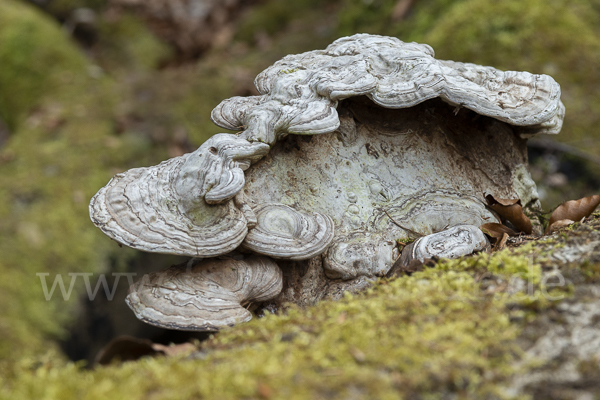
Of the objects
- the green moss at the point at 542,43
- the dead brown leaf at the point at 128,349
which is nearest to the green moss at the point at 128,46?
the green moss at the point at 542,43

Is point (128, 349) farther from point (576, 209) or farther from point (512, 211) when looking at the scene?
point (576, 209)

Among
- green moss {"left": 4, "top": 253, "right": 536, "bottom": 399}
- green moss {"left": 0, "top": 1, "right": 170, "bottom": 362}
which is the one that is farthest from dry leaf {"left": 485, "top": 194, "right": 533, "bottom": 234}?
green moss {"left": 0, "top": 1, "right": 170, "bottom": 362}

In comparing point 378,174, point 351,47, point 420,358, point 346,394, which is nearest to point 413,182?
point 378,174

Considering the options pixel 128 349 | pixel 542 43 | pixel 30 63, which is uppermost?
pixel 542 43

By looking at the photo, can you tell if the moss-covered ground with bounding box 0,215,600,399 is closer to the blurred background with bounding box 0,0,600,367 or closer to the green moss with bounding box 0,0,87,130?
the blurred background with bounding box 0,0,600,367

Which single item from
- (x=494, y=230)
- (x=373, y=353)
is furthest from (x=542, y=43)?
(x=373, y=353)

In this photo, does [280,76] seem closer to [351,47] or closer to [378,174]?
[351,47]

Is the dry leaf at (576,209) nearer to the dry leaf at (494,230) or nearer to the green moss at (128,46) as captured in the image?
the dry leaf at (494,230)

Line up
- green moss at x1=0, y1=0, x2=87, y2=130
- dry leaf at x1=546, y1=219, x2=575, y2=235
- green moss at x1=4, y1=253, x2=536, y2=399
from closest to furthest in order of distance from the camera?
green moss at x1=4, y1=253, x2=536, y2=399 → dry leaf at x1=546, y1=219, x2=575, y2=235 → green moss at x1=0, y1=0, x2=87, y2=130
